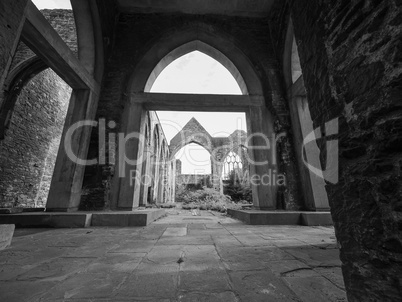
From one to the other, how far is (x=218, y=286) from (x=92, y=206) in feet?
13.1

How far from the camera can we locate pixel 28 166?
26.1 ft

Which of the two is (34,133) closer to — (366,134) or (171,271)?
Result: (171,271)

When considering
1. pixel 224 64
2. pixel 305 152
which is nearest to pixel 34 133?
pixel 224 64

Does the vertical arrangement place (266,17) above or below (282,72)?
above

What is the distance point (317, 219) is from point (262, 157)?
1.77m

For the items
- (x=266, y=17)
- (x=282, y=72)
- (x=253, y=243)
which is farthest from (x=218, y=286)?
(x=266, y=17)

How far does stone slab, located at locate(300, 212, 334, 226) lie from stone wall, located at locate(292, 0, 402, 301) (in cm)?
298

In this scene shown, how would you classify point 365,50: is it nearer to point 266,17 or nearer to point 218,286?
point 218,286

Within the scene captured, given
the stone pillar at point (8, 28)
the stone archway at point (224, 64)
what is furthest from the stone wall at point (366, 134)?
the stone archway at point (224, 64)

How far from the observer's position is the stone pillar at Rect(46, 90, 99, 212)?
155 inches

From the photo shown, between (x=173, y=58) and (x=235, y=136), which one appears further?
(x=235, y=136)

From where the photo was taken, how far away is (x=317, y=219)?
144 inches

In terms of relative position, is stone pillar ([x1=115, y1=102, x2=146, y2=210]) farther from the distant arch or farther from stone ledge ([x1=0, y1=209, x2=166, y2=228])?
the distant arch

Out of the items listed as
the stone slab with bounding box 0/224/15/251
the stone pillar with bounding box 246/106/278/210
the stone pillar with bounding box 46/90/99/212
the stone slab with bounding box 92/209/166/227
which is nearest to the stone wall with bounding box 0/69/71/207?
the stone pillar with bounding box 46/90/99/212
